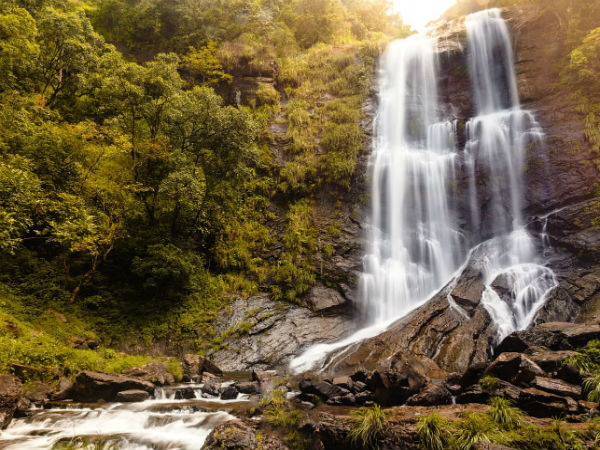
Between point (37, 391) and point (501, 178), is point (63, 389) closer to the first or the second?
point (37, 391)

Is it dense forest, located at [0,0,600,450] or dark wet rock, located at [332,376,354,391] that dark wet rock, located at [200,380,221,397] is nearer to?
dense forest, located at [0,0,600,450]

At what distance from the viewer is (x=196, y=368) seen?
1160 centimetres

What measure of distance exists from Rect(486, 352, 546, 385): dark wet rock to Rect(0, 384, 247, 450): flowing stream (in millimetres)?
6331

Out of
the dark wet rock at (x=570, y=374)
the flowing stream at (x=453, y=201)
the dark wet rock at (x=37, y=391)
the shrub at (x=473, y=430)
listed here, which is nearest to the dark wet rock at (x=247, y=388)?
the flowing stream at (x=453, y=201)

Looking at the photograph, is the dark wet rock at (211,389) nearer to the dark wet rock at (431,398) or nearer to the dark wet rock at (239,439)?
the dark wet rock at (239,439)

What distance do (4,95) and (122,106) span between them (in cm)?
456

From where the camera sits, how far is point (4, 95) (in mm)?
13664

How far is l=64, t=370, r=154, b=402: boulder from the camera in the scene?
8469mm

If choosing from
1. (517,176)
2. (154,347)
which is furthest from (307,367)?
(517,176)

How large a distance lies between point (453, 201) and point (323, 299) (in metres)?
9.41

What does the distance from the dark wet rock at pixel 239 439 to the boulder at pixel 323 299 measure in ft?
29.1

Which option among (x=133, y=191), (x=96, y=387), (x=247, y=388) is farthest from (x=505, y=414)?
(x=133, y=191)

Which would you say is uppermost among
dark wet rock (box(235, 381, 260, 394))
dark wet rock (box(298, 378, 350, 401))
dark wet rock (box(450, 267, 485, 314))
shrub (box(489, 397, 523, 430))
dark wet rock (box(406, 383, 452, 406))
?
dark wet rock (box(450, 267, 485, 314))

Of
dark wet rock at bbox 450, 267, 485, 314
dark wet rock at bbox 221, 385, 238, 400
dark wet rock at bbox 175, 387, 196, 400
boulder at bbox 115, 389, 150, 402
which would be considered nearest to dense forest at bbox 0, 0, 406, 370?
boulder at bbox 115, 389, 150, 402
